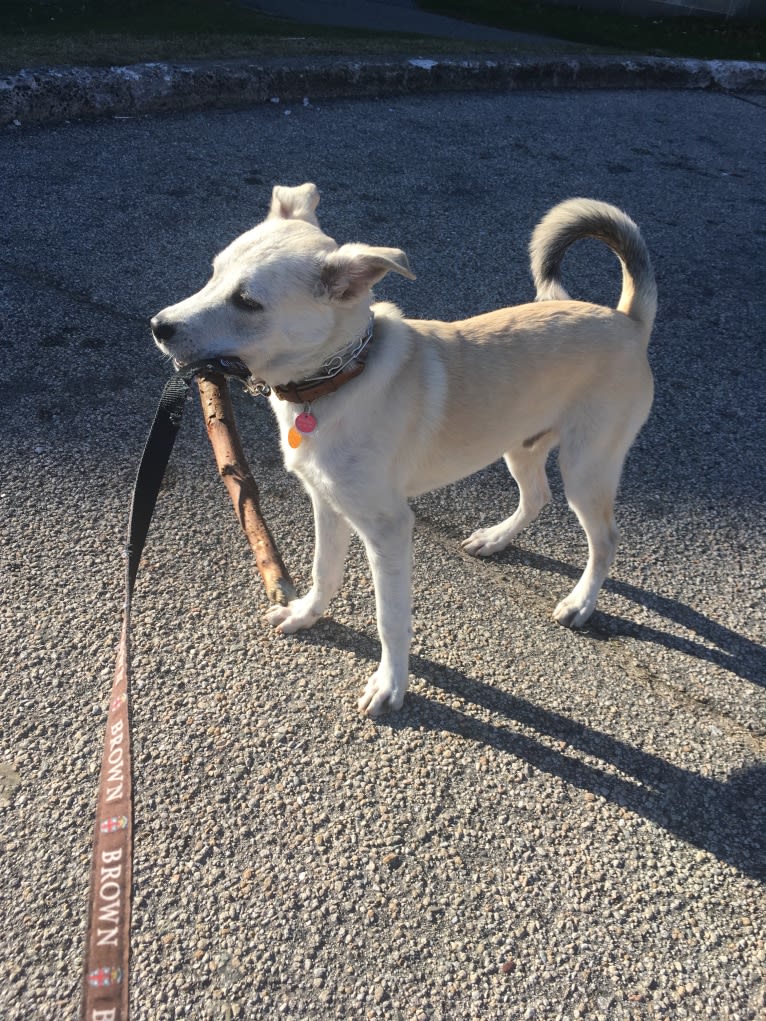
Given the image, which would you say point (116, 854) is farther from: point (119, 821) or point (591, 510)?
point (591, 510)

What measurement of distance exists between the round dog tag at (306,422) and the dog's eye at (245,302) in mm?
360

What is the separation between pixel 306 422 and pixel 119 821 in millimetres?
1261

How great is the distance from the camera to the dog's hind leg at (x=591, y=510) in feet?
9.22

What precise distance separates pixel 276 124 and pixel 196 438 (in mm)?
4855

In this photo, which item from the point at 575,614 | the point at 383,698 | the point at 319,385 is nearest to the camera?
the point at 319,385

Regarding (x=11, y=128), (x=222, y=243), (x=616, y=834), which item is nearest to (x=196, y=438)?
(x=222, y=243)

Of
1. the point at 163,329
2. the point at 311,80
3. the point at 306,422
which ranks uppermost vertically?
the point at 311,80

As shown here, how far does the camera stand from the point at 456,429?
262cm

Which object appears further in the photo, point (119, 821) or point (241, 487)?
point (241, 487)

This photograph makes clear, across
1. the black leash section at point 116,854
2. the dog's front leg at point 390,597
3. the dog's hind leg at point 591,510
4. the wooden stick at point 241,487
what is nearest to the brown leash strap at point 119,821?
the black leash section at point 116,854

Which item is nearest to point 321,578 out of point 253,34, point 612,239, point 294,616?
point 294,616

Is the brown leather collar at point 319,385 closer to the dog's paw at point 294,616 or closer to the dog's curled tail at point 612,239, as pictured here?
the dog's paw at point 294,616

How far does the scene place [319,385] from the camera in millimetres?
2326

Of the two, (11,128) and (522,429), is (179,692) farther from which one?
(11,128)
